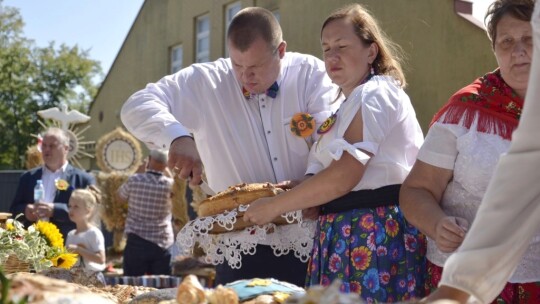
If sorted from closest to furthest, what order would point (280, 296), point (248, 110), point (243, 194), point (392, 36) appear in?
point (280, 296)
point (243, 194)
point (248, 110)
point (392, 36)

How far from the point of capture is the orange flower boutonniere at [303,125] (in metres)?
2.95

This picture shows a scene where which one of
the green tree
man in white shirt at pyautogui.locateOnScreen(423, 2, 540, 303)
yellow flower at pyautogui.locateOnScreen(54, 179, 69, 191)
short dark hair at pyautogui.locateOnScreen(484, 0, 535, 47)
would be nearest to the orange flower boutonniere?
short dark hair at pyautogui.locateOnScreen(484, 0, 535, 47)

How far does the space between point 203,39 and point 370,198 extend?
48.6 ft

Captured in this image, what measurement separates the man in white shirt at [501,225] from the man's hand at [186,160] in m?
1.51

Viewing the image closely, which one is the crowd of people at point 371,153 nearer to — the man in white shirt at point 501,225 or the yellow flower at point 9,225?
the man in white shirt at point 501,225

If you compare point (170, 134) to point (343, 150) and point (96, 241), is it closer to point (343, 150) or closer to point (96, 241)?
point (343, 150)

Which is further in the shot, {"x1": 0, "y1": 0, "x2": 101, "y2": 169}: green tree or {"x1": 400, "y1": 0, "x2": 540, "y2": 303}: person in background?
{"x1": 0, "y1": 0, "x2": 101, "y2": 169}: green tree

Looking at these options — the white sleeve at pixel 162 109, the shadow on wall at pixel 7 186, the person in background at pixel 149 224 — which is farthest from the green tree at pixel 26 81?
the white sleeve at pixel 162 109

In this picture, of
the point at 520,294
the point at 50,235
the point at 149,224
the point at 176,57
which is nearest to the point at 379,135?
the point at 520,294

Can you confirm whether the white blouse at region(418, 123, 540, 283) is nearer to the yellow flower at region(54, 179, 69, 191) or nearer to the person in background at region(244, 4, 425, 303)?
the person in background at region(244, 4, 425, 303)

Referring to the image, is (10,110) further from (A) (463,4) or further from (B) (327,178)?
(B) (327,178)

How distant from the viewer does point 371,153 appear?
2303mm

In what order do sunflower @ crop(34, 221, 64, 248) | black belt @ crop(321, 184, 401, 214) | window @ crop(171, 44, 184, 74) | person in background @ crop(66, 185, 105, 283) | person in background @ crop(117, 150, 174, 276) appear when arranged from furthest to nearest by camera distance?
window @ crop(171, 44, 184, 74) < person in background @ crop(117, 150, 174, 276) < person in background @ crop(66, 185, 105, 283) < sunflower @ crop(34, 221, 64, 248) < black belt @ crop(321, 184, 401, 214)

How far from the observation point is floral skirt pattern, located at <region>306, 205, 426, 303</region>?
2273mm
